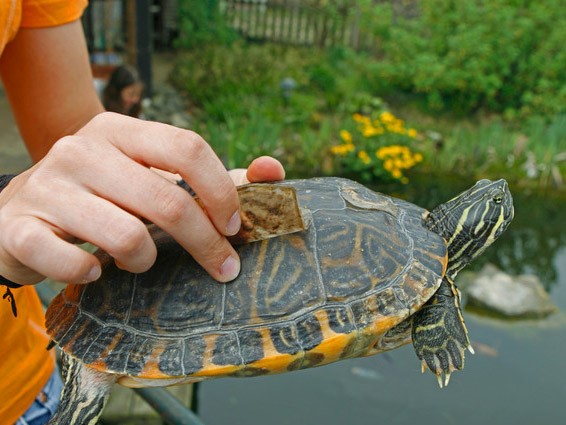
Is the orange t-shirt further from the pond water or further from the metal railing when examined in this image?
the pond water

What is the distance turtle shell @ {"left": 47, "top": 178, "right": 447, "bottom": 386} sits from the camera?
2.88 feet

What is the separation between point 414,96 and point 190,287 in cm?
702

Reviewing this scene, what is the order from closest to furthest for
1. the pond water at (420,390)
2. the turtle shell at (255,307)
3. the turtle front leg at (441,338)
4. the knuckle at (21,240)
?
1. the knuckle at (21,240)
2. the turtle shell at (255,307)
3. the turtle front leg at (441,338)
4. the pond water at (420,390)

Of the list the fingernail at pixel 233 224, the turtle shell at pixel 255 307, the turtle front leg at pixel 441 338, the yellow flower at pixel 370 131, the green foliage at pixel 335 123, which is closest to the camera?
the fingernail at pixel 233 224

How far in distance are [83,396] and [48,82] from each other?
0.71 m

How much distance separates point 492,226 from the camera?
1.15 meters

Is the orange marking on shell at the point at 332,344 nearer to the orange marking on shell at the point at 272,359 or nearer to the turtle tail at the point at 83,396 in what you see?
the orange marking on shell at the point at 272,359

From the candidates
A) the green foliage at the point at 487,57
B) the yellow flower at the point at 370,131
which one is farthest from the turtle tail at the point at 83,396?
the green foliage at the point at 487,57

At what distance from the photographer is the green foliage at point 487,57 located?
22.3ft

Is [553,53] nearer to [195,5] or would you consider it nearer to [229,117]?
[229,117]

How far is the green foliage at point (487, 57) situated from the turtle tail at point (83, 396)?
6546mm

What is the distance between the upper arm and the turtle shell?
0.47 meters

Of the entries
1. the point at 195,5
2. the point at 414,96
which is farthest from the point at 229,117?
the point at 195,5

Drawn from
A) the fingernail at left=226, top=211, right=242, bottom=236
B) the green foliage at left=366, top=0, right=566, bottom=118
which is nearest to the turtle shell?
the fingernail at left=226, top=211, right=242, bottom=236
